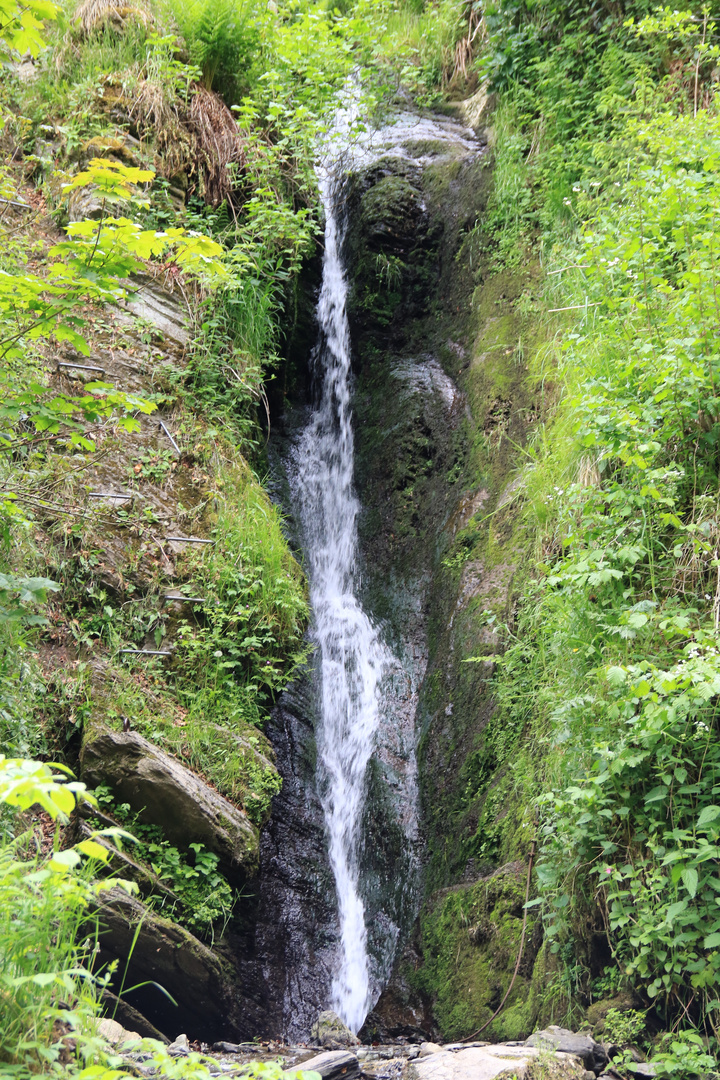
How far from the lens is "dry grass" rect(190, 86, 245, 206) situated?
7430 mm

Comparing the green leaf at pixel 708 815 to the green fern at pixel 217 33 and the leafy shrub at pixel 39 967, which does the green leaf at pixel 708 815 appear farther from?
the green fern at pixel 217 33

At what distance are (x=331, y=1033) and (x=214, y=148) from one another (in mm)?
7335

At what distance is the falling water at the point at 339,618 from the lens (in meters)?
5.16

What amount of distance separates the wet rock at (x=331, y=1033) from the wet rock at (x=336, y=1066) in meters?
0.99

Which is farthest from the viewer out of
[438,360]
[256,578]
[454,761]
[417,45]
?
[417,45]

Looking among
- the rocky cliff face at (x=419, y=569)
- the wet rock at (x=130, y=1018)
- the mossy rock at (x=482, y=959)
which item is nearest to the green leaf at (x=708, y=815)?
the mossy rock at (x=482, y=959)

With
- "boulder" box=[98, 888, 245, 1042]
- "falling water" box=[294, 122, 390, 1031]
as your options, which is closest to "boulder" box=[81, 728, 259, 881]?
"boulder" box=[98, 888, 245, 1042]

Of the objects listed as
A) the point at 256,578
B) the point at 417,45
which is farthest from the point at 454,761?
the point at 417,45

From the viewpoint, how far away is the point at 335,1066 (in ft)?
9.82

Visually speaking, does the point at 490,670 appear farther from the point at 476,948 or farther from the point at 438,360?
the point at 438,360

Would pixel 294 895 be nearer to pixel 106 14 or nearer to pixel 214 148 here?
pixel 214 148

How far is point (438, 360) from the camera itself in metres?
7.33

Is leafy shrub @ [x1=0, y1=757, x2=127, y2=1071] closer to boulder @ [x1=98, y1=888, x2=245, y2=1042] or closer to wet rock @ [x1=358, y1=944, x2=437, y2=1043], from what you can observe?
boulder @ [x1=98, y1=888, x2=245, y2=1042]

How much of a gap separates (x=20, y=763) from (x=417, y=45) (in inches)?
400
